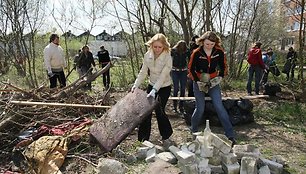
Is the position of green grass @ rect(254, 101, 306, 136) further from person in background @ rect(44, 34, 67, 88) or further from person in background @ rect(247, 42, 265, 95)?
person in background @ rect(44, 34, 67, 88)

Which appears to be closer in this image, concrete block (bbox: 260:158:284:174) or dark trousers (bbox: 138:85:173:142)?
concrete block (bbox: 260:158:284:174)

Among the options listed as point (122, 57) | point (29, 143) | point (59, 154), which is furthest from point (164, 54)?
point (122, 57)

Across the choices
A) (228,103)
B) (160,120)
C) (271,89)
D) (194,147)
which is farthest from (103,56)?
(194,147)

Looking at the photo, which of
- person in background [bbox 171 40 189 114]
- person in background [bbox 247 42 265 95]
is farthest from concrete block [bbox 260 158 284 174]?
person in background [bbox 247 42 265 95]

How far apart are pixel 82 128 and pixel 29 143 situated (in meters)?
0.75

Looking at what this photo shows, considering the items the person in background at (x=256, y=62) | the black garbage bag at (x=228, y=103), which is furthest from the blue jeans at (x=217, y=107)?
the person in background at (x=256, y=62)

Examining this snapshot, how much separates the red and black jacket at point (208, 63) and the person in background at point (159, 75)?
372mm

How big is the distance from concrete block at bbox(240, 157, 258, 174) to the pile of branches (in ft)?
9.62

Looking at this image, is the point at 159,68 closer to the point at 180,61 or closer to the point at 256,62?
the point at 180,61

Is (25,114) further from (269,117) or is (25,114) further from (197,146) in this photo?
(269,117)

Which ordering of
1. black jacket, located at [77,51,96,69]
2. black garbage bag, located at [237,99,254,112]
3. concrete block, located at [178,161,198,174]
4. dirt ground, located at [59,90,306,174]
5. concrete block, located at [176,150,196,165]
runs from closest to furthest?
1. concrete block, located at [178,161,198,174]
2. concrete block, located at [176,150,196,165]
3. dirt ground, located at [59,90,306,174]
4. black garbage bag, located at [237,99,254,112]
5. black jacket, located at [77,51,96,69]

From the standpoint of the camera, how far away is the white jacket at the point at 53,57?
280 inches

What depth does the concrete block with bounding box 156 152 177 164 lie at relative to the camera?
375 centimetres

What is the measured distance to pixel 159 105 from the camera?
15.3 feet
